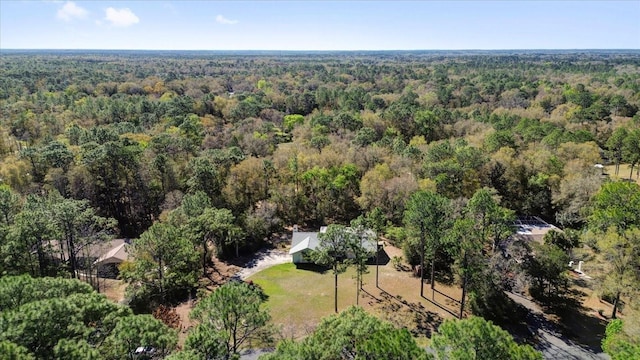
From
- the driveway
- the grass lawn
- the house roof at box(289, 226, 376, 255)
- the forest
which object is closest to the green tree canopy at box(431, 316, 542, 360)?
the forest

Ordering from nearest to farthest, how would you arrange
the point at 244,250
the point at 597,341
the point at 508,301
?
the point at 597,341 < the point at 508,301 < the point at 244,250

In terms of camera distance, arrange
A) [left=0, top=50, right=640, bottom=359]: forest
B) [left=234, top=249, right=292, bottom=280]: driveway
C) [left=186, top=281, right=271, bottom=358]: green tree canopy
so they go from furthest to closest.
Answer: [left=234, top=249, right=292, bottom=280]: driveway, [left=0, top=50, right=640, bottom=359]: forest, [left=186, top=281, right=271, bottom=358]: green tree canopy

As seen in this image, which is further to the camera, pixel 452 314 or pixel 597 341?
pixel 452 314

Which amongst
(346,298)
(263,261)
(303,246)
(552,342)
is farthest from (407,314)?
(263,261)

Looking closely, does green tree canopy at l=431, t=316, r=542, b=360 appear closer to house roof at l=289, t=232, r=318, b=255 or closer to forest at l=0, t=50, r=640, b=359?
forest at l=0, t=50, r=640, b=359

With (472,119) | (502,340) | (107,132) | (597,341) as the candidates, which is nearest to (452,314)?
(597,341)

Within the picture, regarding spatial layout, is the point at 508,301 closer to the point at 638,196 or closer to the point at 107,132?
the point at 638,196
